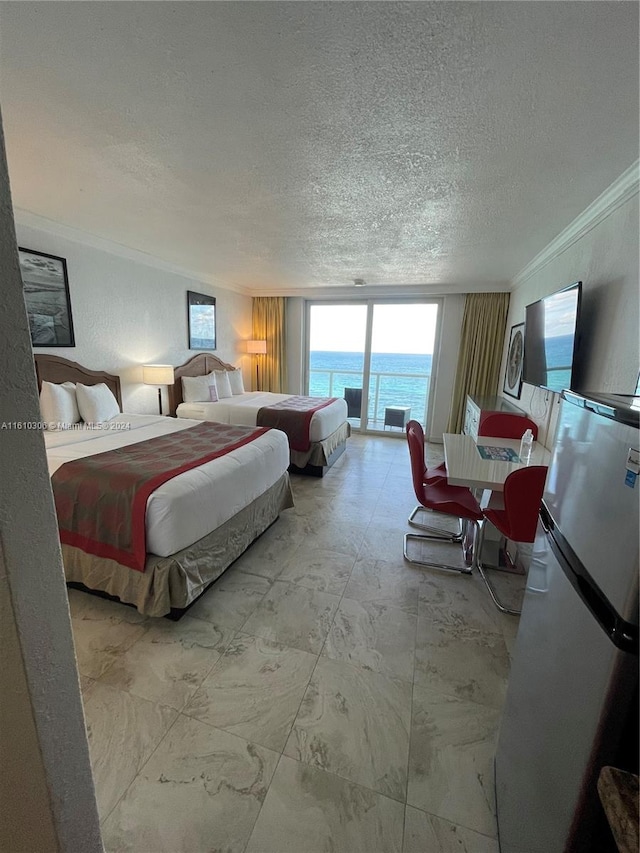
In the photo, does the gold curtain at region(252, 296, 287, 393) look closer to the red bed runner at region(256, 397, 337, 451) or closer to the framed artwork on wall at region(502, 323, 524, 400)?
the red bed runner at region(256, 397, 337, 451)

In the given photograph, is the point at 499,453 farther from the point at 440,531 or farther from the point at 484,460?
the point at 440,531

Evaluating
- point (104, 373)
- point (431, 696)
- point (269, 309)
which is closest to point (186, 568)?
point (431, 696)

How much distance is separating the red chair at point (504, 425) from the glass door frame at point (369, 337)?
232cm

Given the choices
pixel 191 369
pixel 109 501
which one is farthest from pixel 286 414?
pixel 109 501

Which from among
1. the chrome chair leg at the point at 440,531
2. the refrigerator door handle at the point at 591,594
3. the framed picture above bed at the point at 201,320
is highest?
the framed picture above bed at the point at 201,320

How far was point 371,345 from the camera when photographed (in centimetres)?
556

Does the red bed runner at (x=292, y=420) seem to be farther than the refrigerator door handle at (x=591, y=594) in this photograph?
Yes

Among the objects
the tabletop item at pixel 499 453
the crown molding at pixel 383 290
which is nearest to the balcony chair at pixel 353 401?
the crown molding at pixel 383 290

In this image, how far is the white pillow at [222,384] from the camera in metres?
4.89

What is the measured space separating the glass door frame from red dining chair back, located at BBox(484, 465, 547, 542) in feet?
12.7

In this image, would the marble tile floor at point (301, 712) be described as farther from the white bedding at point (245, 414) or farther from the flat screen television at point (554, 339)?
→ the white bedding at point (245, 414)

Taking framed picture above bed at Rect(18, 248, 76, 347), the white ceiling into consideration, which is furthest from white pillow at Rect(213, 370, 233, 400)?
the white ceiling

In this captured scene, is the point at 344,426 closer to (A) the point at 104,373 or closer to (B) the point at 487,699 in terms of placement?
(A) the point at 104,373

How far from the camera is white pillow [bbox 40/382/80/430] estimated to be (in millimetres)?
2857
